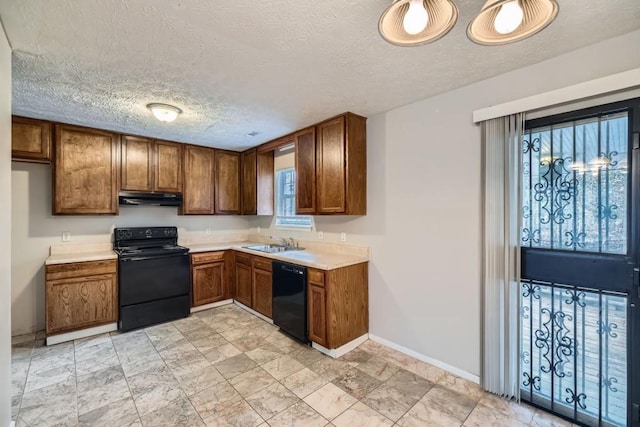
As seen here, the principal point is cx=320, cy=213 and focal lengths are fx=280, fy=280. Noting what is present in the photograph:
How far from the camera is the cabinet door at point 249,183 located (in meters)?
4.53

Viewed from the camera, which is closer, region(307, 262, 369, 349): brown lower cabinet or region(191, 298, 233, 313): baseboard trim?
region(307, 262, 369, 349): brown lower cabinet

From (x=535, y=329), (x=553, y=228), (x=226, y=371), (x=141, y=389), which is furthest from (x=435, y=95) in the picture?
(x=141, y=389)

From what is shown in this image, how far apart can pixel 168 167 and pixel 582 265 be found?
464cm

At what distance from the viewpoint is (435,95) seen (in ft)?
8.41

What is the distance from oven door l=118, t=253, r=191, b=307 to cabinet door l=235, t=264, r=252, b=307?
0.69m

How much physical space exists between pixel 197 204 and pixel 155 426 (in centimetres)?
301

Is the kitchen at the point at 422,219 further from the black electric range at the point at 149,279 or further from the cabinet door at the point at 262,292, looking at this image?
the cabinet door at the point at 262,292

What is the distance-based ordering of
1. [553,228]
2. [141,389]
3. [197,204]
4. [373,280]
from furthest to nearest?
[197,204] → [373,280] → [141,389] → [553,228]

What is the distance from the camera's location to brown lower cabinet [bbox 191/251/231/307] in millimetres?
4020

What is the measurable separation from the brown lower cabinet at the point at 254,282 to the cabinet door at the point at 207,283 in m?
0.25

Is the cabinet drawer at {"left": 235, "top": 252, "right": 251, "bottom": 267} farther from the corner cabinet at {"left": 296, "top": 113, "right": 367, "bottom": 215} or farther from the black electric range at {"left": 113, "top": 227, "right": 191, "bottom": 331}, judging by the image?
the corner cabinet at {"left": 296, "top": 113, "right": 367, "bottom": 215}

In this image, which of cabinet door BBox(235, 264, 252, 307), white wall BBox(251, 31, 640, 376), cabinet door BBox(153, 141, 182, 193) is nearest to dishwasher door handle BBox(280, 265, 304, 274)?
white wall BBox(251, 31, 640, 376)

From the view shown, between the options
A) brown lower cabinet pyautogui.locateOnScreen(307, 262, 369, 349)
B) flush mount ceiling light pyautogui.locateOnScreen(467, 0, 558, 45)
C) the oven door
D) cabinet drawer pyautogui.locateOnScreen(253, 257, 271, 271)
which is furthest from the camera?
cabinet drawer pyautogui.locateOnScreen(253, 257, 271, 271)

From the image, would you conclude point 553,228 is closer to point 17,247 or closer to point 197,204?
point 197,204
